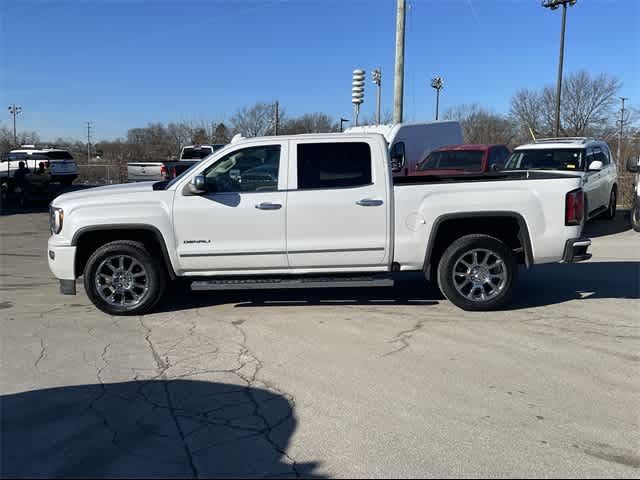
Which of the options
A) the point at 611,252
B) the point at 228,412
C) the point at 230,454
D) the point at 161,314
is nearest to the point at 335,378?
the point at 228,412

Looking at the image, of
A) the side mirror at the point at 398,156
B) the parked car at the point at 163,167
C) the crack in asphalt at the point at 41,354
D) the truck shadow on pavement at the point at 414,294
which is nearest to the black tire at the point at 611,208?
the truck shadow on pavement at the point at 414,294

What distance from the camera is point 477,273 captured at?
A: 6.75 metres

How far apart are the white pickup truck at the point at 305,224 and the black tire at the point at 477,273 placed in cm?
1

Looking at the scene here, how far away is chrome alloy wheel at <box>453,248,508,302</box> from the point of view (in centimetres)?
672

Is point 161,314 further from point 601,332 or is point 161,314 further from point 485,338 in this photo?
point 601,332

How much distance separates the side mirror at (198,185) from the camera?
6340 millimetres

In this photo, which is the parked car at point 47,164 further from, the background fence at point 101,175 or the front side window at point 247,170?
the front side window at point 247,170

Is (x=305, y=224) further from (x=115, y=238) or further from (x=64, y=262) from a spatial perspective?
(x=64, y=262)

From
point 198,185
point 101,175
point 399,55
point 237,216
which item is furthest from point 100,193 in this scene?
point 101,175

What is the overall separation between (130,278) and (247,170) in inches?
69.7

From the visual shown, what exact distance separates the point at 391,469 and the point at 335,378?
1.43m

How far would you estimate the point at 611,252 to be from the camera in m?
10.8

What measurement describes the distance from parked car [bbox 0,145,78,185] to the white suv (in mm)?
16212

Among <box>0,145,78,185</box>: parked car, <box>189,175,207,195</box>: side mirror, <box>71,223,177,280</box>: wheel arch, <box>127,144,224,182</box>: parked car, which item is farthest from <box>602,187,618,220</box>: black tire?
<box>0,145,78,185</box>: parked car
